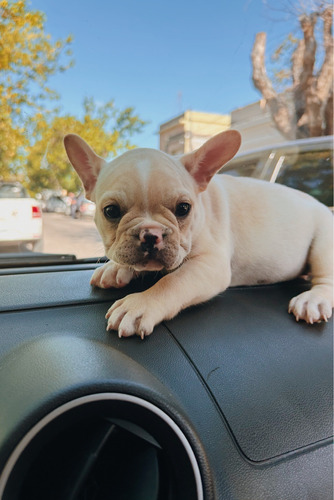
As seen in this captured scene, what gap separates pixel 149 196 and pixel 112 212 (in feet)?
0.60

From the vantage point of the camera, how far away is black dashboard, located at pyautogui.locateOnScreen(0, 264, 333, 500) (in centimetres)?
103

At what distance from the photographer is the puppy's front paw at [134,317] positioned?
141cm

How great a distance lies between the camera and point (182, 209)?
1.71 metres

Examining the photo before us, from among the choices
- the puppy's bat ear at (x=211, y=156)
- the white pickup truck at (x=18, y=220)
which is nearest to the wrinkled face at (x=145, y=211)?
the puppy's bat ear at (x=211, y=156)

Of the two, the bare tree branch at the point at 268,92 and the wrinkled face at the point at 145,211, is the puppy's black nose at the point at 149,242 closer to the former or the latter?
the wrinkled face at the point at 145,211

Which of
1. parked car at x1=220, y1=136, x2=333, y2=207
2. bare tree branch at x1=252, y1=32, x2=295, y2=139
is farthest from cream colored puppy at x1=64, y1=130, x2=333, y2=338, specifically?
bare tree branch at x1=252, y1=32, x2=295, y2=139

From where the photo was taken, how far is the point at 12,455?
912 millimetres

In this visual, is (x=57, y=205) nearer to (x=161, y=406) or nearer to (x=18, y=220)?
(x=18, y=220)

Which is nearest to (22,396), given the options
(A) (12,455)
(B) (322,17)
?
(A) (12,455)

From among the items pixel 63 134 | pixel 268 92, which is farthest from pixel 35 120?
pixel 268 92

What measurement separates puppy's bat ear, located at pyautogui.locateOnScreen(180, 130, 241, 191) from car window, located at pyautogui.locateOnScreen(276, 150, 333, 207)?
3.45ft

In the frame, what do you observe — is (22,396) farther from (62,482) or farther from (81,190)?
(81,190)

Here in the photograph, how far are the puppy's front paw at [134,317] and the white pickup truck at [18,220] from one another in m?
1.11

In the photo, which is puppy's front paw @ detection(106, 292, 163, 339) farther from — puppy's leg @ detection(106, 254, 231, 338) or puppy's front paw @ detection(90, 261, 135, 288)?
puppy's front paw @ detection(90, 261, 135, 288)
